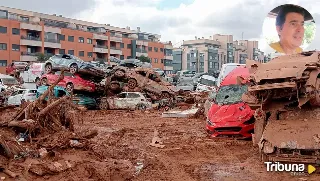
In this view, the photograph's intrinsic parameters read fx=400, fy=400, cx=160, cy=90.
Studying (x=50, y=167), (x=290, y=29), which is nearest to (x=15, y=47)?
(x=290, y=29)

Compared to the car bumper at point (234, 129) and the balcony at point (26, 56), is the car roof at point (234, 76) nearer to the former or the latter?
the car bumper at point (234, 129)

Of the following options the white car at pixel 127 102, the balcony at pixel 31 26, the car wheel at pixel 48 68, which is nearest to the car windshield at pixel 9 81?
the car wheel at pixel 48 68

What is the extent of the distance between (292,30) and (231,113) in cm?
982

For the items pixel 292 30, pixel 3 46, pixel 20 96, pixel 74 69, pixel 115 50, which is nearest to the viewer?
pixel 292 30

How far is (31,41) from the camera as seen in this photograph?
63.2m

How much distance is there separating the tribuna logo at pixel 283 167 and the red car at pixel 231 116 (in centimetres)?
380

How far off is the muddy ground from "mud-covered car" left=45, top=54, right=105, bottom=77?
12.3 metres

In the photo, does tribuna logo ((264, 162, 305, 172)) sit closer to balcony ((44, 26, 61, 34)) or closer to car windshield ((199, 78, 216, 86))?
car windshield ((199, 78, 216, 86))

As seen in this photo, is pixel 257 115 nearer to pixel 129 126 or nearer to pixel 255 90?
pixel 255 90

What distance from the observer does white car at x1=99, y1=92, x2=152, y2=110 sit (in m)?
27.7

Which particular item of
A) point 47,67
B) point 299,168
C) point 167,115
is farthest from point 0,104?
point 299,168

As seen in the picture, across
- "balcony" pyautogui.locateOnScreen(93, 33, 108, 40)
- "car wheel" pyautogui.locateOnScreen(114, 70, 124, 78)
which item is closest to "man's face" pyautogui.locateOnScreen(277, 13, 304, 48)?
"car wheel" pyautogui.locateOnScreen(114, 70, 124, 78)

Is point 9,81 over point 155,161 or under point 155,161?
over

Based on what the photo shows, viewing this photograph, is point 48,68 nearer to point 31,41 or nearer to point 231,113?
point 231,113
